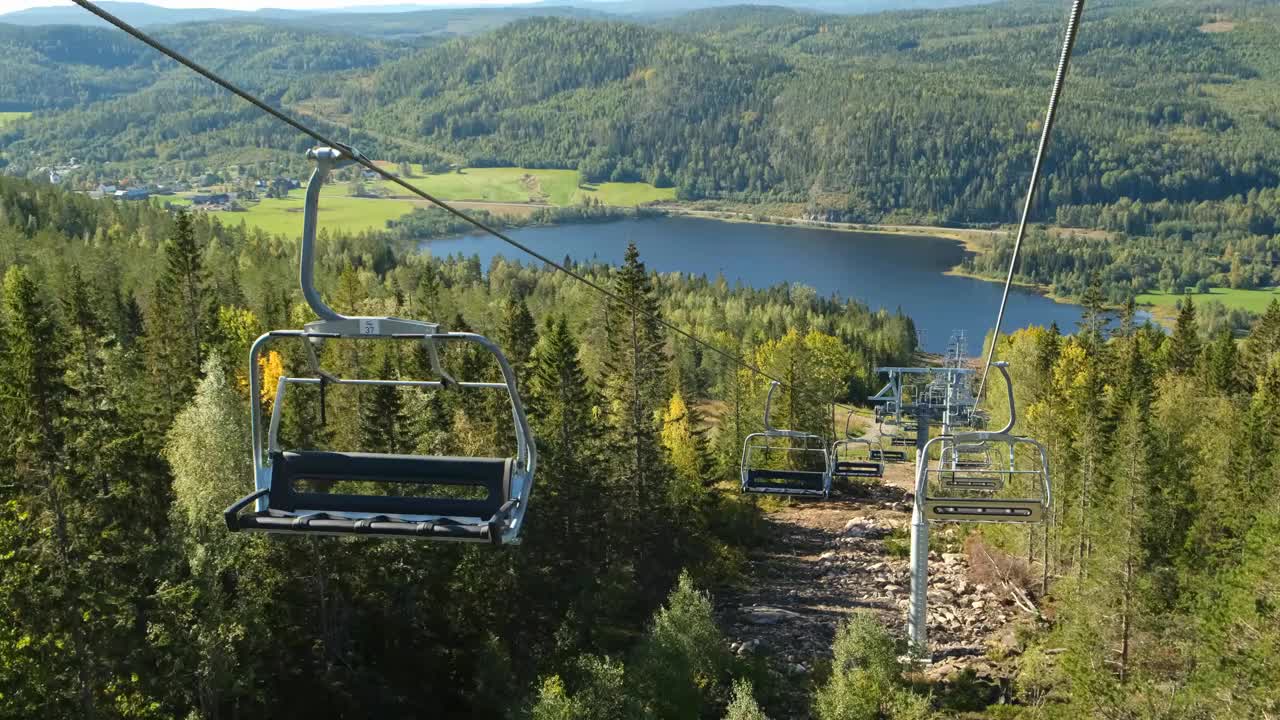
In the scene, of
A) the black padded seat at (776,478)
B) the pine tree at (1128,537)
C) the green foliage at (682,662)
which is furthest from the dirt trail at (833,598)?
the black padded seat at (776,478)

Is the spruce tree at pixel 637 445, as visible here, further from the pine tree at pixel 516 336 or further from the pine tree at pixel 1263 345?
the pine tree at pixel 1263 345

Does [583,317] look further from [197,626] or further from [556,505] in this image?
[197,626]

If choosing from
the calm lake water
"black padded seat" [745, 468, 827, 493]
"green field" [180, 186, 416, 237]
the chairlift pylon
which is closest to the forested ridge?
"black padded seat" [745, 468, 827, 493]

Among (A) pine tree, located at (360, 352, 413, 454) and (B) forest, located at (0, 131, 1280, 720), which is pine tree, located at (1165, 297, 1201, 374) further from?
(A) pine tree, located at (360, 352, 413, 454)

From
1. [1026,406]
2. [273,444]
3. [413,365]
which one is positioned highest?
[273,444]

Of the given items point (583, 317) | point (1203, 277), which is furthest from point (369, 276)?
point (1203, 277)

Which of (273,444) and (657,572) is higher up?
(273,444)

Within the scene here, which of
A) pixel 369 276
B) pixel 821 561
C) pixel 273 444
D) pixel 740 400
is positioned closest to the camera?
pixel 273 444

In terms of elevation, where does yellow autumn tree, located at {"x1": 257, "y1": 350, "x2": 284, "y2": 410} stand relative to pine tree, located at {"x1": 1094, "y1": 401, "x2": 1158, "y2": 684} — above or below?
above

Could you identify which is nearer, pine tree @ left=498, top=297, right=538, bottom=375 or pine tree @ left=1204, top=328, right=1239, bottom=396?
pine tree @ left=498, top=297, right=538, bottom=375
